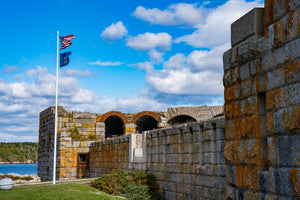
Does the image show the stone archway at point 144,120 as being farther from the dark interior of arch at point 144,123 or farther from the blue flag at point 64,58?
the blue flag at point 64,58

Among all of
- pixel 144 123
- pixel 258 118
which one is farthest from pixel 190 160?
pixel 144 123

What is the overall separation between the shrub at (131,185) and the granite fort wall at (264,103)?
7.59 metres

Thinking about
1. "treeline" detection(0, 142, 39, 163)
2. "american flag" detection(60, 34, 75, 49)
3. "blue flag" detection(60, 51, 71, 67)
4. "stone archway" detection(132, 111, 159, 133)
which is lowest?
"treeline" detection(0, 142, 39, 163)

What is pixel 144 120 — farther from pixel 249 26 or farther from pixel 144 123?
pixel 249 26

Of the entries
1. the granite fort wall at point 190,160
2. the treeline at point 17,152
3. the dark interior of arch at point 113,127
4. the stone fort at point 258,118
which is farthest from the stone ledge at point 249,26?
the treeline at point 17,152

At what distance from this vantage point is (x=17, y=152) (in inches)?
5034

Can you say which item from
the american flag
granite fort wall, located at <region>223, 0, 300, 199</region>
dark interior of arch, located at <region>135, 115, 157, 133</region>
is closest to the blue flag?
the american flag

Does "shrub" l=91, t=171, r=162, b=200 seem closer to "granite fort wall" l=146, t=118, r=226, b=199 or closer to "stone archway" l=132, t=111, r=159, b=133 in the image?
"granite fort wall" l=146, t=118, r=226, b=199

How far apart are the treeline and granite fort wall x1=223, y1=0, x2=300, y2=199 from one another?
129000 millimetres

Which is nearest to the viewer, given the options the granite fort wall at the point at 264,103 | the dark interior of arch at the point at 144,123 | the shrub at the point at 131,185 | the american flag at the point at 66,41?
the granite fort wall at the point at 264,103

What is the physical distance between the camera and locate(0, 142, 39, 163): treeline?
124m

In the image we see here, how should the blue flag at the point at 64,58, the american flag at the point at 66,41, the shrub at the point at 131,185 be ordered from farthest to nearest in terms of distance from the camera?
the blue flag at the point at 64,58
the american flag at the point at 66,41
the shrub at the point at 131,185

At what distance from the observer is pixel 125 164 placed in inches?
687

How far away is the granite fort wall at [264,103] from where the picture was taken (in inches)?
195
